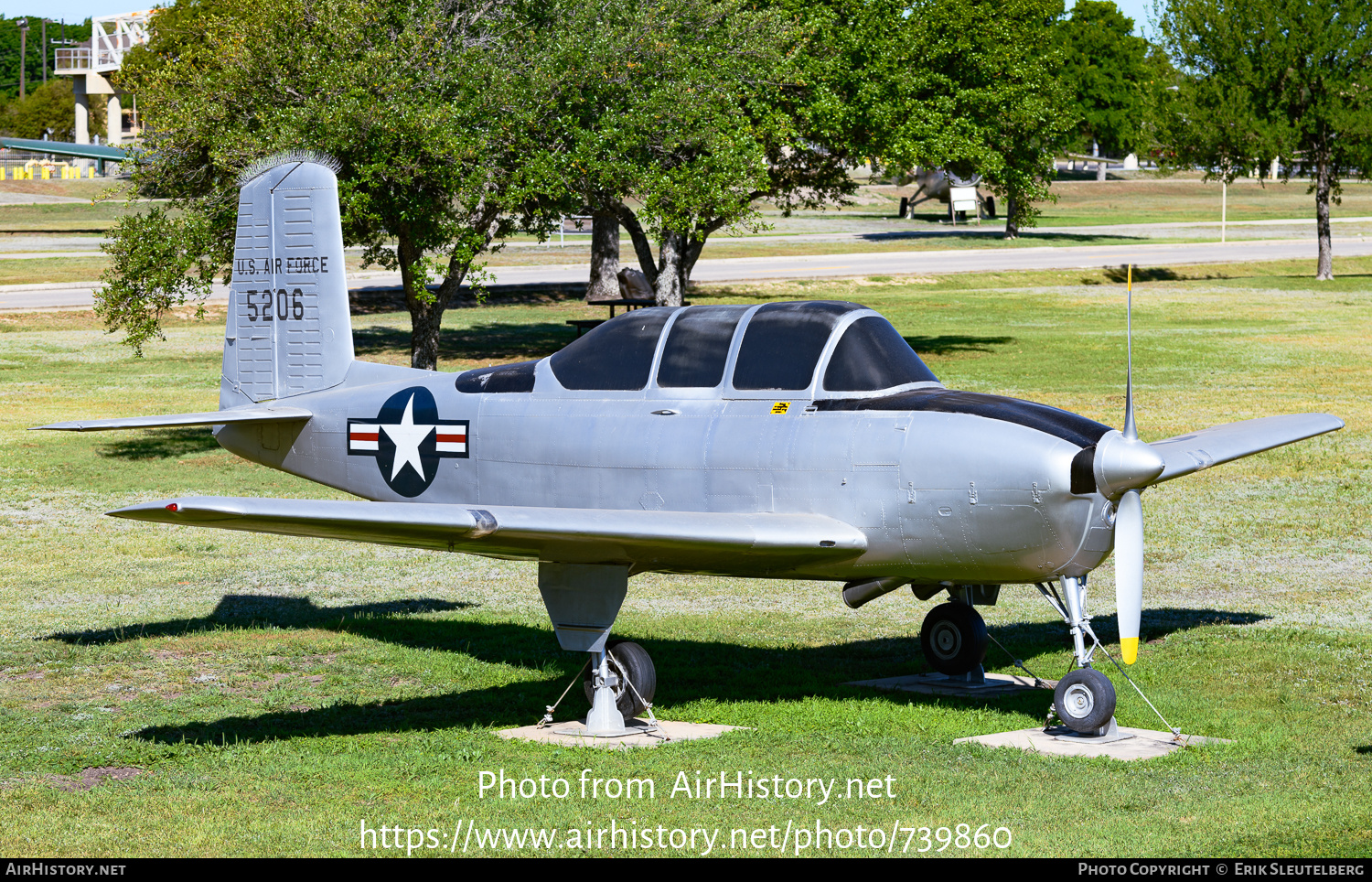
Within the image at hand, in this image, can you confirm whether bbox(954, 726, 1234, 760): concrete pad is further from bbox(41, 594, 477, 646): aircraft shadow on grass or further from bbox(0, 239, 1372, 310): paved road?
bbox(0, 239, 1372, 310): paved road

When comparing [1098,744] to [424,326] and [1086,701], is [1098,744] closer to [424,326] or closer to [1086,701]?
[1086,701]

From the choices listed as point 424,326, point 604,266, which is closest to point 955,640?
point 424,326

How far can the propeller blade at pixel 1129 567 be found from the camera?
9.41m

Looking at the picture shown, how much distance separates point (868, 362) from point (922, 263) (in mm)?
51057

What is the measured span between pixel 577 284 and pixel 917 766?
44.3 m

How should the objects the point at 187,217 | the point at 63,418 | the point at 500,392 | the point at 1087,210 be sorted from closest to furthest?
the point at 500,392, the point at 187,217, the point at 63,418, the point at 1087,210

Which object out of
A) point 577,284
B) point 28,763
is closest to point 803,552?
point 28,763

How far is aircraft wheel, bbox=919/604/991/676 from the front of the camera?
11.6 meters

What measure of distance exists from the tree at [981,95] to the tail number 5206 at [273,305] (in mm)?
19836

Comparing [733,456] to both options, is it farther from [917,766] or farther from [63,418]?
[63,418]

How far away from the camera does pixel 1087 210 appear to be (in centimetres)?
9588

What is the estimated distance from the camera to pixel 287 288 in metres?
14.0

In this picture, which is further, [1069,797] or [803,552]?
[803,552]

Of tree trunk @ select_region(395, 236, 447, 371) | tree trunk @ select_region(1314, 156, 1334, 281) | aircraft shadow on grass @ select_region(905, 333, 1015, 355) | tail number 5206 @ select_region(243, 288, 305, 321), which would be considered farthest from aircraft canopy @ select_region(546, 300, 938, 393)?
tree trunk @ select_region(1314, 156, 1334, 281)
